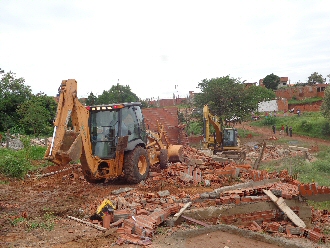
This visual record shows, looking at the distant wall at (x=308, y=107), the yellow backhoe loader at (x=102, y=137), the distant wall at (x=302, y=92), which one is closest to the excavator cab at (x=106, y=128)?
the yellow backhoe loader at (x=102, y=137)

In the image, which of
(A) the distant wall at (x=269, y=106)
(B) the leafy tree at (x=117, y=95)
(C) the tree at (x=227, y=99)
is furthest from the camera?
(A) the distant wall at (x=269, y=106)

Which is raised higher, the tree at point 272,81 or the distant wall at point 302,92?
the tree at point 272,81

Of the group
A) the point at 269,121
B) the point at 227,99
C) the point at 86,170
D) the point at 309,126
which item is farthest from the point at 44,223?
the point at 269,121

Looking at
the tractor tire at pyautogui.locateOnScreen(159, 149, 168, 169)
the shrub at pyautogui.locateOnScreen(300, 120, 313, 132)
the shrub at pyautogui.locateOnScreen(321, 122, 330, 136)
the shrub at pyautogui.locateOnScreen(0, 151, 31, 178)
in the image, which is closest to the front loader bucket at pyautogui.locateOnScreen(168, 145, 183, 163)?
the tractor tire at pyautogui.locateOnScreen(159, 149, 168, 169)

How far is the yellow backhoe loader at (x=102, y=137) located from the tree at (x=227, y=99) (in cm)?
1879

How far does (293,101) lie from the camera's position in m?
48.1

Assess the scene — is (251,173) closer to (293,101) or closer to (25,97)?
(25,97)

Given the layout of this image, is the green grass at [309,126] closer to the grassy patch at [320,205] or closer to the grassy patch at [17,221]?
the grassy patch at [320,205]

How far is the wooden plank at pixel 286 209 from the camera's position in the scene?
6.07 meters

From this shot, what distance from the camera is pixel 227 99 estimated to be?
1099 inches

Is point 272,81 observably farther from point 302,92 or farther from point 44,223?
point 44,223

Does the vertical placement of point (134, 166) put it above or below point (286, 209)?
above

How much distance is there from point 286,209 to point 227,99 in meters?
22.1

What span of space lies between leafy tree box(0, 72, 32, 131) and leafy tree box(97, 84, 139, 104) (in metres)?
6.09
